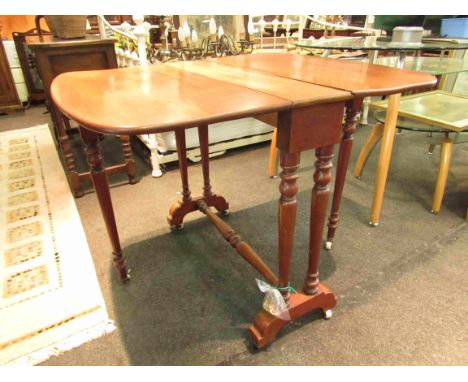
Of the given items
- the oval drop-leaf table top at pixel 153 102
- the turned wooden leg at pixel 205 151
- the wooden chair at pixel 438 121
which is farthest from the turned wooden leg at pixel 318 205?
the wooden chair at pixel 438 121

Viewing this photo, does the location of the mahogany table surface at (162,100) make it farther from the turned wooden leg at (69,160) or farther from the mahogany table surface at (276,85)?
the turned wooden leg at (69,160)

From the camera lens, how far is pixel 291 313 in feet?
3.34

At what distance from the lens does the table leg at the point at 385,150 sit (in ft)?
4.52

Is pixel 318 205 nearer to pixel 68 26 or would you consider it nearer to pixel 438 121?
pixel 438 121

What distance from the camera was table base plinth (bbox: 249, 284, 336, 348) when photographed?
98cm

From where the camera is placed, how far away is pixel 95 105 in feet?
2.33

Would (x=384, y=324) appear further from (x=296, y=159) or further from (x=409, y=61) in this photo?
(x=409, y=61)

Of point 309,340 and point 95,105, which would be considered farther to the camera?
point 309,340

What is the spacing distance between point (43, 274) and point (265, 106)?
112 centimetres

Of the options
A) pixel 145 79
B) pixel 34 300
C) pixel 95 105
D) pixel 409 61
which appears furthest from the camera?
pixel 409 61

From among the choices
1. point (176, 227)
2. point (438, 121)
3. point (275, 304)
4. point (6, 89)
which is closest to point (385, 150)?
point (438, 121)
